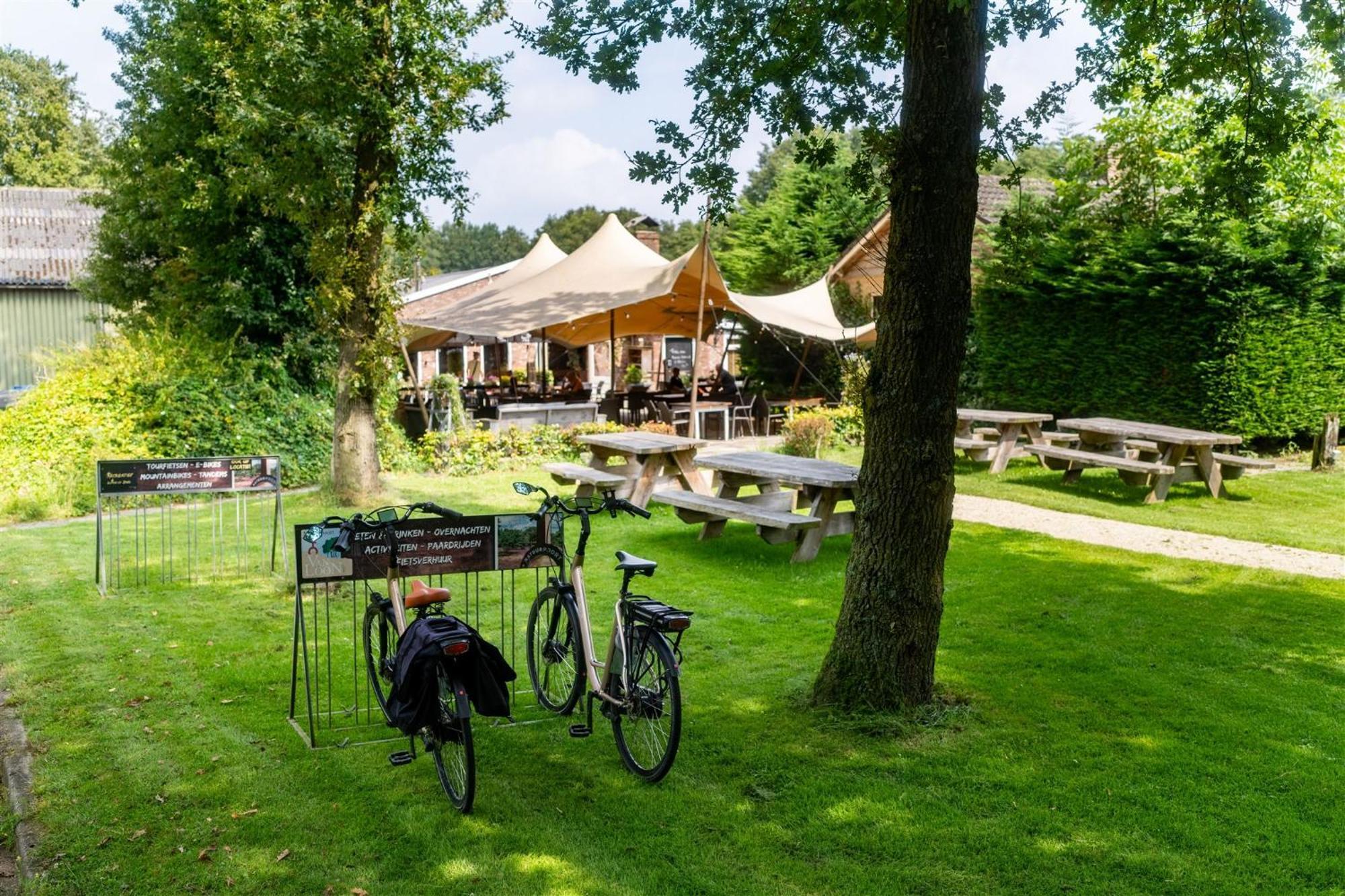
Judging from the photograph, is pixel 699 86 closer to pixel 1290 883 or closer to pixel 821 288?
pixel 1290 883

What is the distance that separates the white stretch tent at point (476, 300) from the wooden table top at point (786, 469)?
7.11 m

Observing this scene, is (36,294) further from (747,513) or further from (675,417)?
Answer: (747,513)

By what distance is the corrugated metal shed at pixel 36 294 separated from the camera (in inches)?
1140

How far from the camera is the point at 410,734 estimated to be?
456 cm

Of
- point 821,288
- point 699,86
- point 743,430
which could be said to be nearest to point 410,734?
point 699,86

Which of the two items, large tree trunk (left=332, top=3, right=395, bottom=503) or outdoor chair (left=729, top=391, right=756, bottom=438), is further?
outdoor chair (left=729, top=391, right=756, bottom=438)

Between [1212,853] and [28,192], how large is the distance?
121 feet

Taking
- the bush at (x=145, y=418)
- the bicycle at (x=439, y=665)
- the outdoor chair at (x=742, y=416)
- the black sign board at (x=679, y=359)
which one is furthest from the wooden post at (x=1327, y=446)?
the bicycle at (x=439, y=665)

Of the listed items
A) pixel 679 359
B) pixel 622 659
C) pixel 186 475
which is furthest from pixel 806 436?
pixel 622 659

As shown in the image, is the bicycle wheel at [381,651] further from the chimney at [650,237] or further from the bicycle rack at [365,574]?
the chimney at [650,237]

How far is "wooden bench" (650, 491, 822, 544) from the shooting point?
28.6 feet

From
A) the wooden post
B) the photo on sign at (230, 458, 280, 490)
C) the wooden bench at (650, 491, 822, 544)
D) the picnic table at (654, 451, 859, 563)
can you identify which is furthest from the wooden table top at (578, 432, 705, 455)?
the wooden post

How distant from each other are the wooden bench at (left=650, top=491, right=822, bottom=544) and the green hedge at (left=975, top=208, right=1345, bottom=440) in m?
6.16

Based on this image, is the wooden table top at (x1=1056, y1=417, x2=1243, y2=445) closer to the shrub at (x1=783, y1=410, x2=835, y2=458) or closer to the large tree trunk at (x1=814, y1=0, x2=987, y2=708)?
the shrub at (x1=783, y1=410, x2=835, y2=458)
